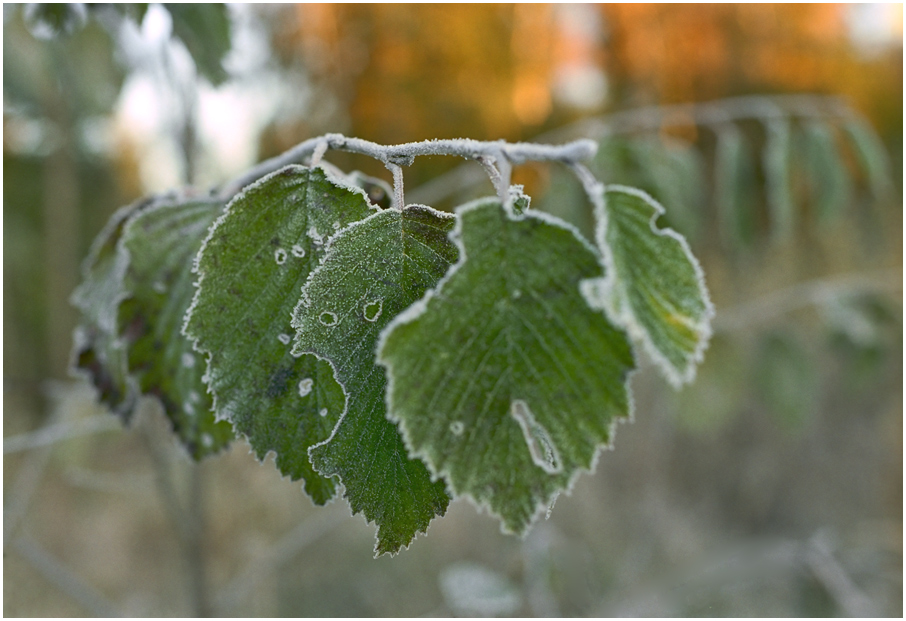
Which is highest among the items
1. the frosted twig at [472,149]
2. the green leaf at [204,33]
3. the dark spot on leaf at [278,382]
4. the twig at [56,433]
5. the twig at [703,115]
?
the green leaf at [204,33]

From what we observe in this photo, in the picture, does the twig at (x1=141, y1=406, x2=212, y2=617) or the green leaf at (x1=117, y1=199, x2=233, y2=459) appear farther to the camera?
the twig at (x1=141, y1=406, x2=212, y2=617)

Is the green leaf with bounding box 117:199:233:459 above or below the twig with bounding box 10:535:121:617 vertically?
above

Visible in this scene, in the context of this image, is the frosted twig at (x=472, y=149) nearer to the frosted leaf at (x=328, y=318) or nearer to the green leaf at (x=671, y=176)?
the frosted leaf at (x=328, y=318)

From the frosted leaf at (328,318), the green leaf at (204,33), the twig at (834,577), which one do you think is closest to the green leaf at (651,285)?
the frosted leaf at (328,318)

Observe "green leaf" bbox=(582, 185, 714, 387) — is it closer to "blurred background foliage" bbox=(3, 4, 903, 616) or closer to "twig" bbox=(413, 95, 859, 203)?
"blurred background foliage" bbox=(3, 4, 903, 616)

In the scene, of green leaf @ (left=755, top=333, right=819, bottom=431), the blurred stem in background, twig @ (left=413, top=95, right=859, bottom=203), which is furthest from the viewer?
the blurred stem in background

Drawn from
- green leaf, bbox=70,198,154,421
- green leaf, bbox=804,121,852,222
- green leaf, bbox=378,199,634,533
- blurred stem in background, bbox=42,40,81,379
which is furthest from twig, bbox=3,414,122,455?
blurred stem in background, bbox=42,40,81,379

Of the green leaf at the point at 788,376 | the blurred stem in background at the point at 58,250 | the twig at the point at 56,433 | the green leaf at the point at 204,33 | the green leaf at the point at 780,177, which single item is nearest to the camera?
the green leaf at the point at 204,33

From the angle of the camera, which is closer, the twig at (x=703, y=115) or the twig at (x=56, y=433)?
the twig at (x=56, y=433)
